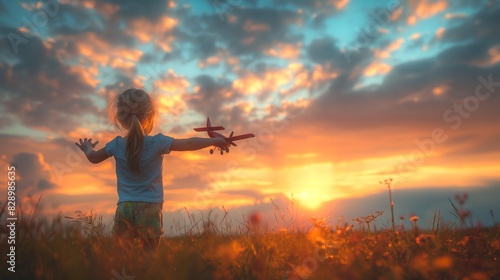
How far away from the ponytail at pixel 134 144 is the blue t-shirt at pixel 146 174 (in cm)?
15

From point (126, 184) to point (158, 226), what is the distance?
827 mm

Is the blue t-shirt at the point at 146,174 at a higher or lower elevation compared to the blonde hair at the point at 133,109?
lower

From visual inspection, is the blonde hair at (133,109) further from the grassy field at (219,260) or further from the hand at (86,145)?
the grassy field at (219,260)

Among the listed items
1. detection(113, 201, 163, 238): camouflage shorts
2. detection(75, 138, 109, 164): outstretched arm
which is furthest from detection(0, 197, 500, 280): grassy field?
detection(75, 138, 109, 164): outstretched arm

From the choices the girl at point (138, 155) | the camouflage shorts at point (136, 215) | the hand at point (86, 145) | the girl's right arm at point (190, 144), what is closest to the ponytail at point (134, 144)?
the girl at point (138, 155)

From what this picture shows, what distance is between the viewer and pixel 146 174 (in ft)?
19.3

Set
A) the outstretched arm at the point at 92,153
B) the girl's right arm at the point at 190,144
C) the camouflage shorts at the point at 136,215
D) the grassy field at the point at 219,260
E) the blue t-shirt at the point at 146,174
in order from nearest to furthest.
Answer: the grassy field at the point at 219,260, the camouflage shorts at the point at 136,215, the blue t-shirt at the point at 146,174, the girl's right arm at the point at 190,144, the outstretched arm at the point at 92,153

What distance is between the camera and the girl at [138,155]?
18.7ft

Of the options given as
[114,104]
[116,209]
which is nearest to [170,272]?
[116,209]

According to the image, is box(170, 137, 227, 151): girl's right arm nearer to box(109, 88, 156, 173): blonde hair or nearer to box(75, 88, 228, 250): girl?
box(75, 88, 228, 250): girl

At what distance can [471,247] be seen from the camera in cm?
544

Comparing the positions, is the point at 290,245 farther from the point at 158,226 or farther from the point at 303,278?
the point at 158,226

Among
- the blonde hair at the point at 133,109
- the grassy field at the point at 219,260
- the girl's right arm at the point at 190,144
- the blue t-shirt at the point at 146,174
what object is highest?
the blonde hair at the point at 133,109

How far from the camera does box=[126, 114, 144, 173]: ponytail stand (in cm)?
569
